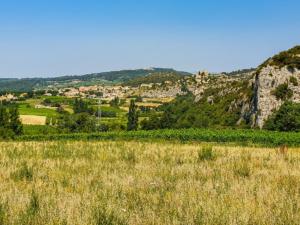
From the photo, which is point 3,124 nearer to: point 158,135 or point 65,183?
point 158,135

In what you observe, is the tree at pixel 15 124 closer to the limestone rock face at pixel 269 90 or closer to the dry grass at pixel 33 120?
the dry grass at pixel 33 120

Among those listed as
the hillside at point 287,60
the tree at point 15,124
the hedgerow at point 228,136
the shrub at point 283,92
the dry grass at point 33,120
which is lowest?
the dry grass at point 33,120

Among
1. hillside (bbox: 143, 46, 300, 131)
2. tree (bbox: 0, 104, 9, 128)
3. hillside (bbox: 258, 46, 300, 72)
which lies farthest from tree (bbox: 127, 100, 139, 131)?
hillside (bbox: 258, 46, 300, 72)

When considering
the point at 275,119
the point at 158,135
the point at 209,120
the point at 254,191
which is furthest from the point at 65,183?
the point at 209,120

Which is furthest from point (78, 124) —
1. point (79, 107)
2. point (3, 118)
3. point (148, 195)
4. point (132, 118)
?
point (148, 195)

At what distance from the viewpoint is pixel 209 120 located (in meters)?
110

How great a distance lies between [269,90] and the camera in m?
79.8

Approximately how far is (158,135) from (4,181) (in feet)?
160

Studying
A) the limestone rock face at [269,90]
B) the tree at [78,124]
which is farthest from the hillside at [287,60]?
the tree at [78,124]

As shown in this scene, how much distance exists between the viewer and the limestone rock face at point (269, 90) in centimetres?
7788

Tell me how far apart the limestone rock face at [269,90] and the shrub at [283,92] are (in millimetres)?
490

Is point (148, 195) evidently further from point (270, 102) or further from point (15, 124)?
point (15, 124)

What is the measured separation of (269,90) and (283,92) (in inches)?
103

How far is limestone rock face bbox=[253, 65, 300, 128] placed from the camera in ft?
255
